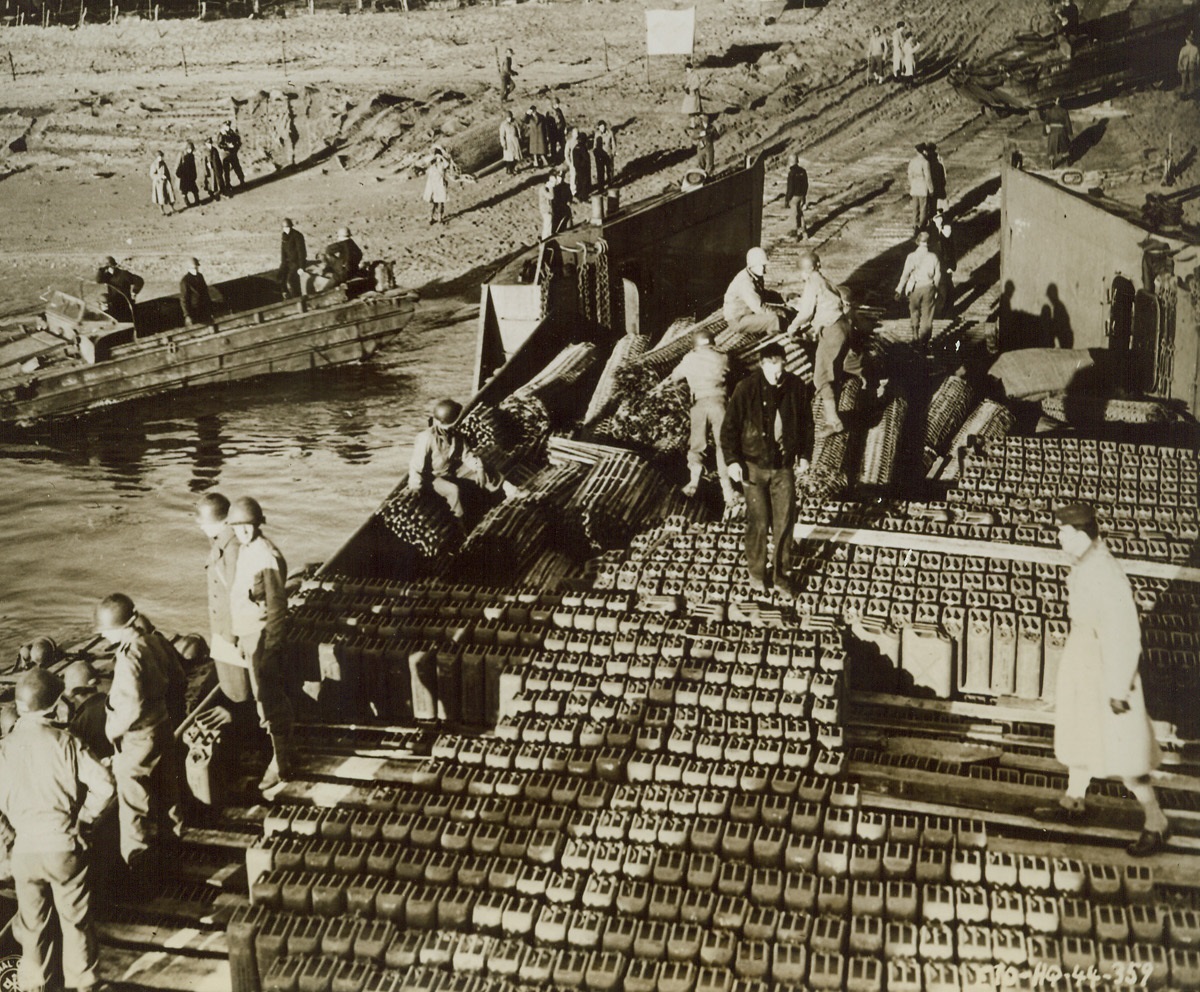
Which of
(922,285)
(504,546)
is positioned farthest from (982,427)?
(504,546)

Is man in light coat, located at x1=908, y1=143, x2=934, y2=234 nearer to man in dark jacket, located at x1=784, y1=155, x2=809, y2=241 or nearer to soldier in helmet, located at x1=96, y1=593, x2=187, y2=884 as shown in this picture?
man in dark jacket, located at x1=784, y1=155, x2=809, y2=241

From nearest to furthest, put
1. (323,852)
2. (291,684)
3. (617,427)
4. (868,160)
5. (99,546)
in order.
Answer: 1. (323,852)
2. (291,684)
3. (617,427)
4. (99,546)
5. (868,160)

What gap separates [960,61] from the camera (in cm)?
3256

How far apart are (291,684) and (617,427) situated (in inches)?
184

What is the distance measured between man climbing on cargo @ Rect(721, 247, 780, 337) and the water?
5.10 metres

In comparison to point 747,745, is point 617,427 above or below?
above

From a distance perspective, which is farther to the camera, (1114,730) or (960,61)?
(960,61)

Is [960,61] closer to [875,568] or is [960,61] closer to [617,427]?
[617,427]

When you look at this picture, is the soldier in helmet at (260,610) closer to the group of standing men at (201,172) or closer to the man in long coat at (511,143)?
the group of standing men at (201,172)

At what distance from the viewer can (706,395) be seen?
988cm

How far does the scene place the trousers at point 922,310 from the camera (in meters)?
14.8

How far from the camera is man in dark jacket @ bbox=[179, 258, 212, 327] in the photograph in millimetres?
18016

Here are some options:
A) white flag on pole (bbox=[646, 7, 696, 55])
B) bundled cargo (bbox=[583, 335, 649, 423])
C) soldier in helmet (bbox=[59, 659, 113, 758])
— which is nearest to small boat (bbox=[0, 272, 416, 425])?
bundled cargo (bbox=[583, 335, 649, 423])

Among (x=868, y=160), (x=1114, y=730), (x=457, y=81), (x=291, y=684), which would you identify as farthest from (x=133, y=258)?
(x=1114, y=730)
